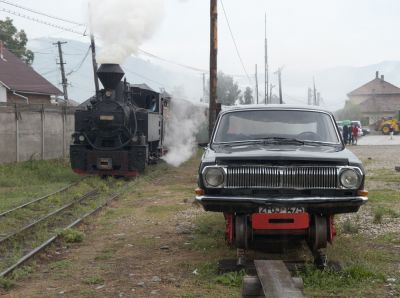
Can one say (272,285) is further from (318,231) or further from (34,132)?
(34,132)

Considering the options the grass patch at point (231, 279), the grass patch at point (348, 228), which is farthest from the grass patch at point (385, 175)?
the grass patch at point (231, 279)

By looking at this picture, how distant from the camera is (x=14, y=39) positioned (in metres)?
49.4

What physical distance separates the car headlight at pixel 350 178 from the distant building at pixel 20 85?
99.4 ft

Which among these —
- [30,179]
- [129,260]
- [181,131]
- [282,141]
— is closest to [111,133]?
[30,179]

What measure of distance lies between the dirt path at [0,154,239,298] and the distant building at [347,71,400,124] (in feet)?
244

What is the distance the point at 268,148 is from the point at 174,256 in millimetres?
1966

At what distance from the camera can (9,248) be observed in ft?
25.8

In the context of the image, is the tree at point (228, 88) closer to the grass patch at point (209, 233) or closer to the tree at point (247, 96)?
the tree at point (247, 96)

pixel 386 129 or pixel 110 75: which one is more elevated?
pixel 110 75

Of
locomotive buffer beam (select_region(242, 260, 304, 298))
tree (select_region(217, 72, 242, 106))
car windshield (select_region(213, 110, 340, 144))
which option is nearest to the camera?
locomotive buffer beam (select_region(242, 260, 304, 298))

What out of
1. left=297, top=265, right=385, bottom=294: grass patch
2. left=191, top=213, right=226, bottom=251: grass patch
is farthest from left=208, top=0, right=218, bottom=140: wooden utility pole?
left=297, top=265, right=385, bottom=294: grass patch

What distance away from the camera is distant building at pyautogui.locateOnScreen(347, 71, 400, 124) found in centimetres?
8294

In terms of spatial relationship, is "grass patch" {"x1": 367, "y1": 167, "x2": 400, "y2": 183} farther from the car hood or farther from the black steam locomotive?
the car hood

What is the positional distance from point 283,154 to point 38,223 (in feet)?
17.3
